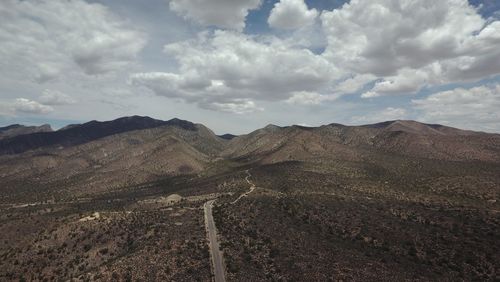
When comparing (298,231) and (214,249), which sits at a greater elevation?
(298,231)

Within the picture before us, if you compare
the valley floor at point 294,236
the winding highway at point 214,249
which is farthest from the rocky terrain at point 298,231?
the winding highway at point 214,249

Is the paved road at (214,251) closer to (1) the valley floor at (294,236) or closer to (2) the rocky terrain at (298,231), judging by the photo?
(1) the valley floor at (294,236)

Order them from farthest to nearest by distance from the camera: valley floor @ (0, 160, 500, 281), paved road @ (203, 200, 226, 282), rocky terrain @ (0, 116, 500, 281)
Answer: rocky terrain @ (0, 116, 500, 281) < valley floor @ (0, 160, 500, 281) < paved road @ (203, 200, 226, 282)

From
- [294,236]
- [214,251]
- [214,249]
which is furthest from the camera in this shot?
[294,236]

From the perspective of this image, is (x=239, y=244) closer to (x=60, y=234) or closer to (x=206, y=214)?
(x=206, y=214)

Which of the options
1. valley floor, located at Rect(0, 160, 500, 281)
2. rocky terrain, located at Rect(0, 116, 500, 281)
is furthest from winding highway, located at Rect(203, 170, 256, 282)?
rocky terrain, located at Rect(0, 116, 500, 281)

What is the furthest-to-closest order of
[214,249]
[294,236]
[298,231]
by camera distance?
[298,231] < [294,236] < [214,249]

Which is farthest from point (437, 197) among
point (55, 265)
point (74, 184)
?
point (74, 184)

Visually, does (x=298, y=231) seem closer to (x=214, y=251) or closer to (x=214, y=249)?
(x=214, y=249)

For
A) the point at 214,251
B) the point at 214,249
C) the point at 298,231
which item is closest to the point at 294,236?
the point at 298,231

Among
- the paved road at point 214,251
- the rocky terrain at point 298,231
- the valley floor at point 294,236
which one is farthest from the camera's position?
the rocky terrain at point 298,231

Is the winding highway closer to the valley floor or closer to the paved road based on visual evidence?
the paved road

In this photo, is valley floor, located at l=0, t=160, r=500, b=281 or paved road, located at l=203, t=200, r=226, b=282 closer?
paved road, located at l=203, t=200, r=226, b=282
